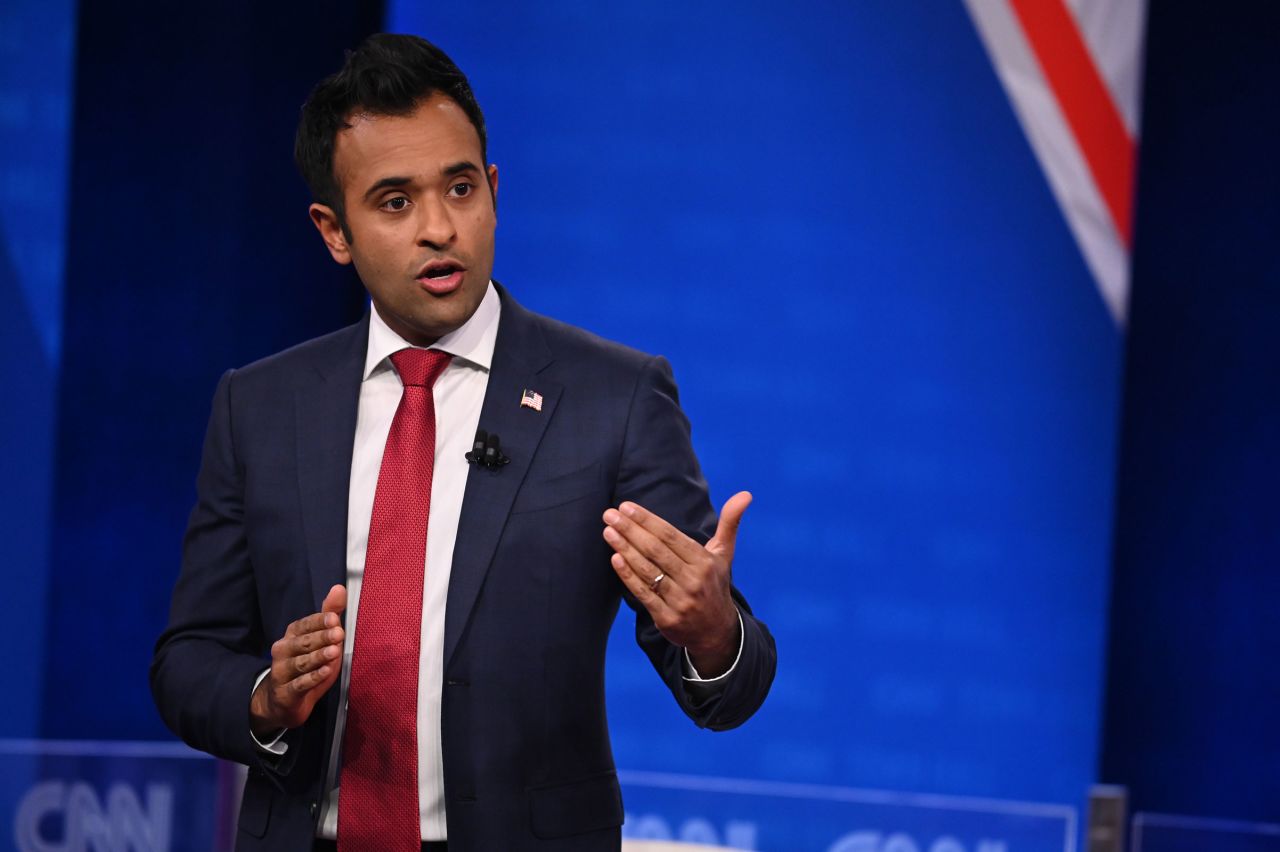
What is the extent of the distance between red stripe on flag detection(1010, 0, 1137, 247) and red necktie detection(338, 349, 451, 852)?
7.87 ft

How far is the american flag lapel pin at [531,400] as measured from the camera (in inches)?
71.2

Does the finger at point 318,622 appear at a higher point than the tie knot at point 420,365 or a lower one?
lower

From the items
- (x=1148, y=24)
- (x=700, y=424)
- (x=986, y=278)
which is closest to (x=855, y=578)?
(x=700, y=424)

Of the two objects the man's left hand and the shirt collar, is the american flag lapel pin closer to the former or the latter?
the shirt collar

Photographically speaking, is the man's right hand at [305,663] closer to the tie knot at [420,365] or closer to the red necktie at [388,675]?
the red necktie at [388,675]

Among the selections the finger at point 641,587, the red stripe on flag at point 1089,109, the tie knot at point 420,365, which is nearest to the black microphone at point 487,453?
the tie knot at point 420,365

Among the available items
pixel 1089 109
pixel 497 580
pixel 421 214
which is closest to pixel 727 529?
pixel 497 580

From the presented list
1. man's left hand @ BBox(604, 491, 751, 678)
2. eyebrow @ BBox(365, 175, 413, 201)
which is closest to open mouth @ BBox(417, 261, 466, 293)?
eyebrow @ BBox(365, 175, 413, 201)

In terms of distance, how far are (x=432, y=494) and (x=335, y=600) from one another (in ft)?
0.69

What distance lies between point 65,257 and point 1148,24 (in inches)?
116

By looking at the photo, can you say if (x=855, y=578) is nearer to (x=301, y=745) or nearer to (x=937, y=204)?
(x=937, y=204)

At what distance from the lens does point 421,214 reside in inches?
72.2

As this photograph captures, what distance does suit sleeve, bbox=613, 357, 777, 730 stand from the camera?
1701 millimetres

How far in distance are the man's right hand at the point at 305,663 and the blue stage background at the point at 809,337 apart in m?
2.16
